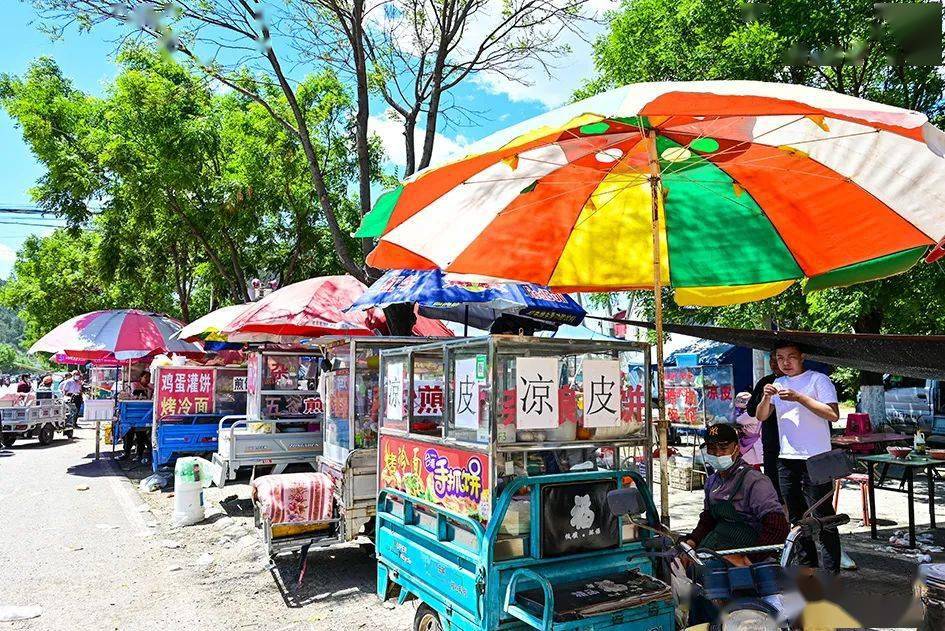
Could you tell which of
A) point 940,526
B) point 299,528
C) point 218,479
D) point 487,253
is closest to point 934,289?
point 940,526

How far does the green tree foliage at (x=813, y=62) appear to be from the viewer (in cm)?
966

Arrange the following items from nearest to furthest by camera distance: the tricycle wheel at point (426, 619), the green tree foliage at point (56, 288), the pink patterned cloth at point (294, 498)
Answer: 1. the tricycle wheel at point (426, 619)
2. the pink patterned cloth at point (294, 498)
3. the green tree foliage at point (56, 288)

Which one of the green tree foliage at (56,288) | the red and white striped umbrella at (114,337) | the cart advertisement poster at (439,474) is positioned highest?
the green tree foliage at (56,288)

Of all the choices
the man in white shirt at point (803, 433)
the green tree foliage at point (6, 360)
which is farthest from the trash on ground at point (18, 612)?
the green tree foliage at point (6, 360)

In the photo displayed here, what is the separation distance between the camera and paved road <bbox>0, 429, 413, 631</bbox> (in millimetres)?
5312

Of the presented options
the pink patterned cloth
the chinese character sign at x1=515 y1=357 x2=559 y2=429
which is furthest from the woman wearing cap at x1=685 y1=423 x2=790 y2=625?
the pink patterned cloth

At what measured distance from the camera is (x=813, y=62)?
10500mm

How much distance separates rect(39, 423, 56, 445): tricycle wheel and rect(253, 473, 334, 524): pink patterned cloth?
15714 mm

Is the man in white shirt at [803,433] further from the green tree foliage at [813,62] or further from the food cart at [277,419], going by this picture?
the food cart at [277,419]

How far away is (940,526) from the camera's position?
7.76 m

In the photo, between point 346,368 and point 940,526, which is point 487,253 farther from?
point 940,526

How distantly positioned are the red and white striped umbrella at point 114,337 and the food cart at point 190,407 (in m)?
3.53

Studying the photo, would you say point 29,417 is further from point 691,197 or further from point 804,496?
point 804,496

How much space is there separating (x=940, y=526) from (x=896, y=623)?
688 cm
